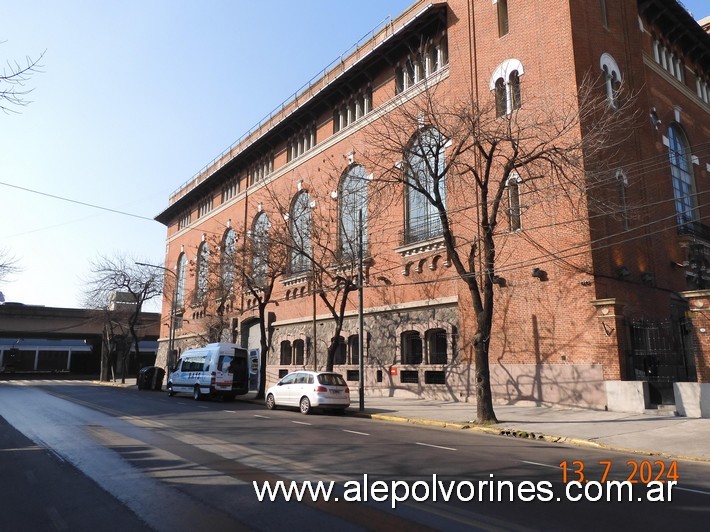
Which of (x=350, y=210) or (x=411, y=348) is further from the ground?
(x=350, y=210)

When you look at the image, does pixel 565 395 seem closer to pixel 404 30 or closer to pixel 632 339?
pixel 632 339

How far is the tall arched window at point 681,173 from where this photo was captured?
24.7 m

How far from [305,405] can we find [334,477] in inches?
465

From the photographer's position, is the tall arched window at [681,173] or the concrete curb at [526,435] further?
the tall arched window at [681,173]

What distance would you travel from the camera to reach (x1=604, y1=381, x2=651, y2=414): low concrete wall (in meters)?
16.5

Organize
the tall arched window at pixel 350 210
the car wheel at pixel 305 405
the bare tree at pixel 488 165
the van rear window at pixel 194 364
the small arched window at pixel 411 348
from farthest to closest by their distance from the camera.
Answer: the van rear window at pixel 194 364, the tall arched window at pixel 350 210, the small arched window at pixel 411 348, the car wheel at pixel 305 405, the bare tree at pixel 488 165

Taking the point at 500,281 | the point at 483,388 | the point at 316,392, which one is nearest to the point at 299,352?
the point at 316,392

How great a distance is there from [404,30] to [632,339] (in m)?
17.2

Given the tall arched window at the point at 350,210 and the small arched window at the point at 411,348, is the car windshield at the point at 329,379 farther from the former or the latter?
the tall arched window at the point at 350,210

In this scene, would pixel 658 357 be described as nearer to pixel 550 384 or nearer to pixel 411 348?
pixel 550 384

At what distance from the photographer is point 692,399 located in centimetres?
1559

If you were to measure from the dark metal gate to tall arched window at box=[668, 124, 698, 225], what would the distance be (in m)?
7.42

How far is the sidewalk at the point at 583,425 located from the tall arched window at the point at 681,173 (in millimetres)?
12921

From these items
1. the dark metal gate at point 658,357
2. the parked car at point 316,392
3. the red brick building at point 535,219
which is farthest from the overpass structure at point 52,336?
the dark metal gate at point 658,357
